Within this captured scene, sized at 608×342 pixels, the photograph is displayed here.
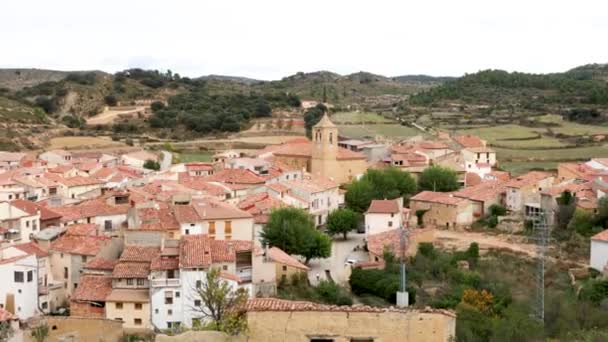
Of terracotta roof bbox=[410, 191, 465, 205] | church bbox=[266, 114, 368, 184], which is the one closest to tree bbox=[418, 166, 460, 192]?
terracotta roof bbox=[410, 191, 465, 205]

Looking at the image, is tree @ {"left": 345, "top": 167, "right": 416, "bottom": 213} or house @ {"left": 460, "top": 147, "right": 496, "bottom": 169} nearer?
tree @ {"left": 345, "top": 167, "right": 416, "bottom": 213}

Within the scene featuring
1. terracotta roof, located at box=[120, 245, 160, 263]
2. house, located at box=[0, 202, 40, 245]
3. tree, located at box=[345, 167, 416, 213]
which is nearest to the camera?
terracotta roof, located at box=[120, 245, 160, 263]

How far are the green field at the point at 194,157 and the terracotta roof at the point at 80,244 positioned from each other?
33259 mm

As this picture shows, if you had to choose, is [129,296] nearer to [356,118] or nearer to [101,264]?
[101,264]

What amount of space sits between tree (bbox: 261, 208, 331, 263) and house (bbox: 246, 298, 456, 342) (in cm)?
1606

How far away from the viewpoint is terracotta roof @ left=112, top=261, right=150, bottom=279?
2181cm

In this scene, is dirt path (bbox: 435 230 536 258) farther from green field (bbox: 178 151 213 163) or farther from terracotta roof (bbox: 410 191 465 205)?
green field (bbox: 178 151 213 163)

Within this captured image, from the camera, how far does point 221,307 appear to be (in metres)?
17.0

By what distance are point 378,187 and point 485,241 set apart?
934 centimetres

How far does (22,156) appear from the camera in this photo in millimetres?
53000

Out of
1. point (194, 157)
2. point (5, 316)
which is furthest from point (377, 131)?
point (5, 316)

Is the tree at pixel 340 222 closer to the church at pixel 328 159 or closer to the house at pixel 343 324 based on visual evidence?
the church at pixel 328 159

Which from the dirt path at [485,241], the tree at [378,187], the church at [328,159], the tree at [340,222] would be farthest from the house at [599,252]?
the church at [328,159]

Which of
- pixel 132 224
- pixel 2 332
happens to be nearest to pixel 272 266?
pixel 132 224
